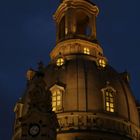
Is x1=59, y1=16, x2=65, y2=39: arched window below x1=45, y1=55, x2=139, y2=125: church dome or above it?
above

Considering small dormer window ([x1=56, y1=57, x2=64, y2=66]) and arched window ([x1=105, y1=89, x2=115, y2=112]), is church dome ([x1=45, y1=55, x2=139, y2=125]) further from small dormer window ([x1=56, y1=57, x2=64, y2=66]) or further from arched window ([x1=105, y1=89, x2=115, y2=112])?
small dormer window ([x1=56, y1=57, x2=64, y2=66])

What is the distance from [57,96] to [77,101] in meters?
2.54

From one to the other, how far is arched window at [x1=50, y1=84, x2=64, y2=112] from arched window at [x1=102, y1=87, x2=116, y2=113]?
4.76m

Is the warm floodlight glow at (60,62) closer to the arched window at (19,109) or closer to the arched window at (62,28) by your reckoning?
the arched window at (19,109)

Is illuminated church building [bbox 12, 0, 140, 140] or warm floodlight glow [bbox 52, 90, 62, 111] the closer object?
illuminated church building [bbox 12, 0, 140, 140]

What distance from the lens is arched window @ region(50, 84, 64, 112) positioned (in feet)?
205

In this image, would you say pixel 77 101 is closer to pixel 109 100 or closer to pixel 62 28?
pixel 109 100

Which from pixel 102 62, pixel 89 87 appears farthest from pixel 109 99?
pixel 102 62

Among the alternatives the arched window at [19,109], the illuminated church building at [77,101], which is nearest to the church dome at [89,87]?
the illuminated church building at [77,101]

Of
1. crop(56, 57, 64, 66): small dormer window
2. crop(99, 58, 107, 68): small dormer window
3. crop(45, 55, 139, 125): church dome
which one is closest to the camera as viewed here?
crop(45, 55, 139, 125): church dome

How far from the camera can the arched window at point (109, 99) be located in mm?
63184

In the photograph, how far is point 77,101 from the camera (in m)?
61.9

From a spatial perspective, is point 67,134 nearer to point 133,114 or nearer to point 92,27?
point 133,114

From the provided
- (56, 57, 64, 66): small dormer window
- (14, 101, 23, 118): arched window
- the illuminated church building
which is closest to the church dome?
the illuminated church building
